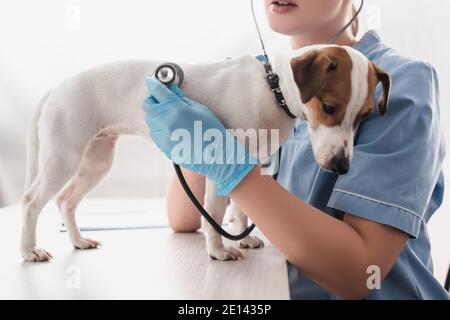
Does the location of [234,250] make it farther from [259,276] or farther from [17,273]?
[17,273]

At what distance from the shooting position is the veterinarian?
3.07 ft

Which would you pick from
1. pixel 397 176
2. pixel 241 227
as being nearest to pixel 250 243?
pixel 241 227

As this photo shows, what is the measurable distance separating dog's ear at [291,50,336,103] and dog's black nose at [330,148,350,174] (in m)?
0.12

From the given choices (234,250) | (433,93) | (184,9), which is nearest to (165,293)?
(234,250)

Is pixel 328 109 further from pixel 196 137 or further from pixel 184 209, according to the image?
pixel 184 209

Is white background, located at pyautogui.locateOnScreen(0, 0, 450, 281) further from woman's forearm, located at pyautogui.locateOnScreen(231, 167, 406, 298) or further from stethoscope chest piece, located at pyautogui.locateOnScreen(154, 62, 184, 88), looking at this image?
woman's forearm, located at pyautogui.locateOnScreen(231, 167, 406, 298)

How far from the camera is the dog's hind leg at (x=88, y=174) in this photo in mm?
1173

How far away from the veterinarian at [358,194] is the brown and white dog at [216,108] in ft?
0.25

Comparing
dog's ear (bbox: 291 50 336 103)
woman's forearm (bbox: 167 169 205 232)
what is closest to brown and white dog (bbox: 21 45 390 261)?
dog's ear (bbox: 291 50 336 103)

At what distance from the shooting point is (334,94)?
A: 0.94 metres

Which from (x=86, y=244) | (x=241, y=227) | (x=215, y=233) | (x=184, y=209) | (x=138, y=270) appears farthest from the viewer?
(x=184, y=209)

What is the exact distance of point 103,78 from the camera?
1.09 meters

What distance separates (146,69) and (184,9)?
3.17 ft

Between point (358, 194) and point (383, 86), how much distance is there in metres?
0.22
